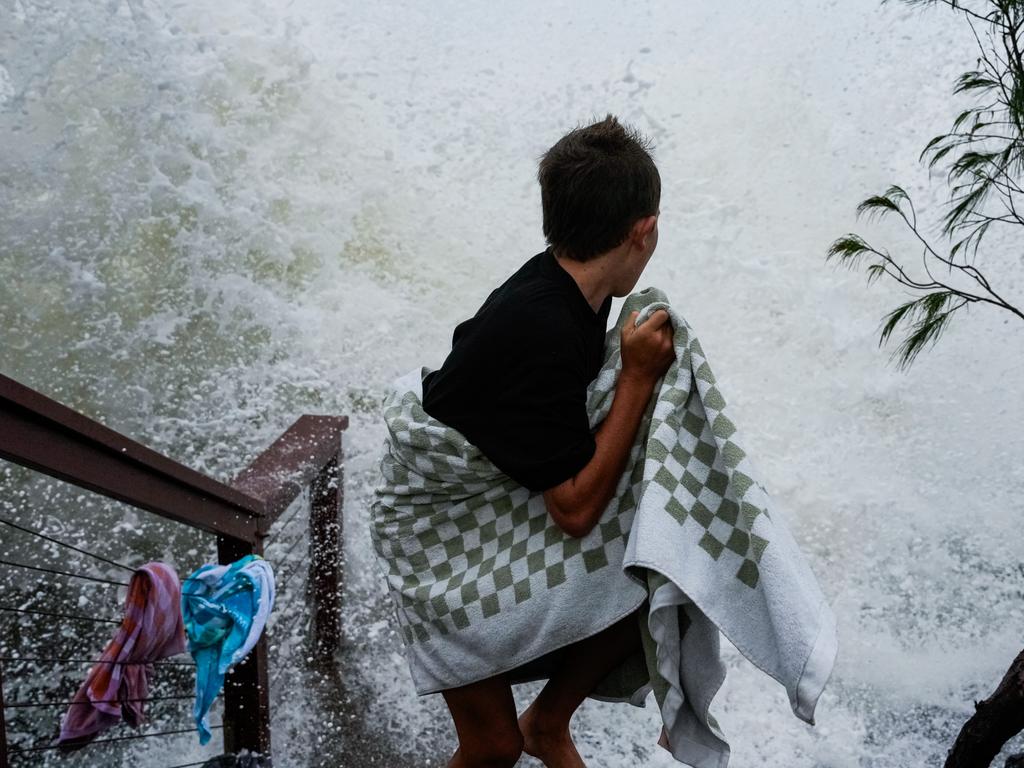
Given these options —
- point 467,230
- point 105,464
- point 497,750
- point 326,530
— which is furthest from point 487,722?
point 467,230

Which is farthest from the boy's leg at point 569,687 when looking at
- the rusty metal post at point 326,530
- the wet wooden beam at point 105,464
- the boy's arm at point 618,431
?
the rusty metal post at point 326,530

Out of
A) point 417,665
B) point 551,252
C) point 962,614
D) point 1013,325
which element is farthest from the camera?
point 1013,325

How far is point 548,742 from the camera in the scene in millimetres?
1728

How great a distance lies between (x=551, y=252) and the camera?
1.50 metres

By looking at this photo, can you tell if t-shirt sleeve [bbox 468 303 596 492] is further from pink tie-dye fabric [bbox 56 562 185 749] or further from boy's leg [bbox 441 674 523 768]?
pink tie-dye fabric [bbox 56 562 185 749]

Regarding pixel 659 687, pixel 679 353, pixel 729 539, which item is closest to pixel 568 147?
pixel 679 353

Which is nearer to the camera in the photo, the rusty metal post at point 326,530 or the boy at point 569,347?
the boy at point 569,347

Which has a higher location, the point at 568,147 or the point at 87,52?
the point at 568,147

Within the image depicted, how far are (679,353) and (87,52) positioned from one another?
475 cm

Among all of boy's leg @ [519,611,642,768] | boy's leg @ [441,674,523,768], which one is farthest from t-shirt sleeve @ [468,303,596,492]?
boy's leg @ [441,674,523,768]

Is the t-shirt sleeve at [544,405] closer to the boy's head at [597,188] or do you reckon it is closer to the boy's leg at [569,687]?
the boy's head at [597,188]

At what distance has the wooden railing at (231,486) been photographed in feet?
4.59

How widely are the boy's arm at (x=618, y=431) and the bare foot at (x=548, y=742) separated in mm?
454

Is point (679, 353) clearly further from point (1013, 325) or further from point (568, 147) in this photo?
point (1013, 325)
